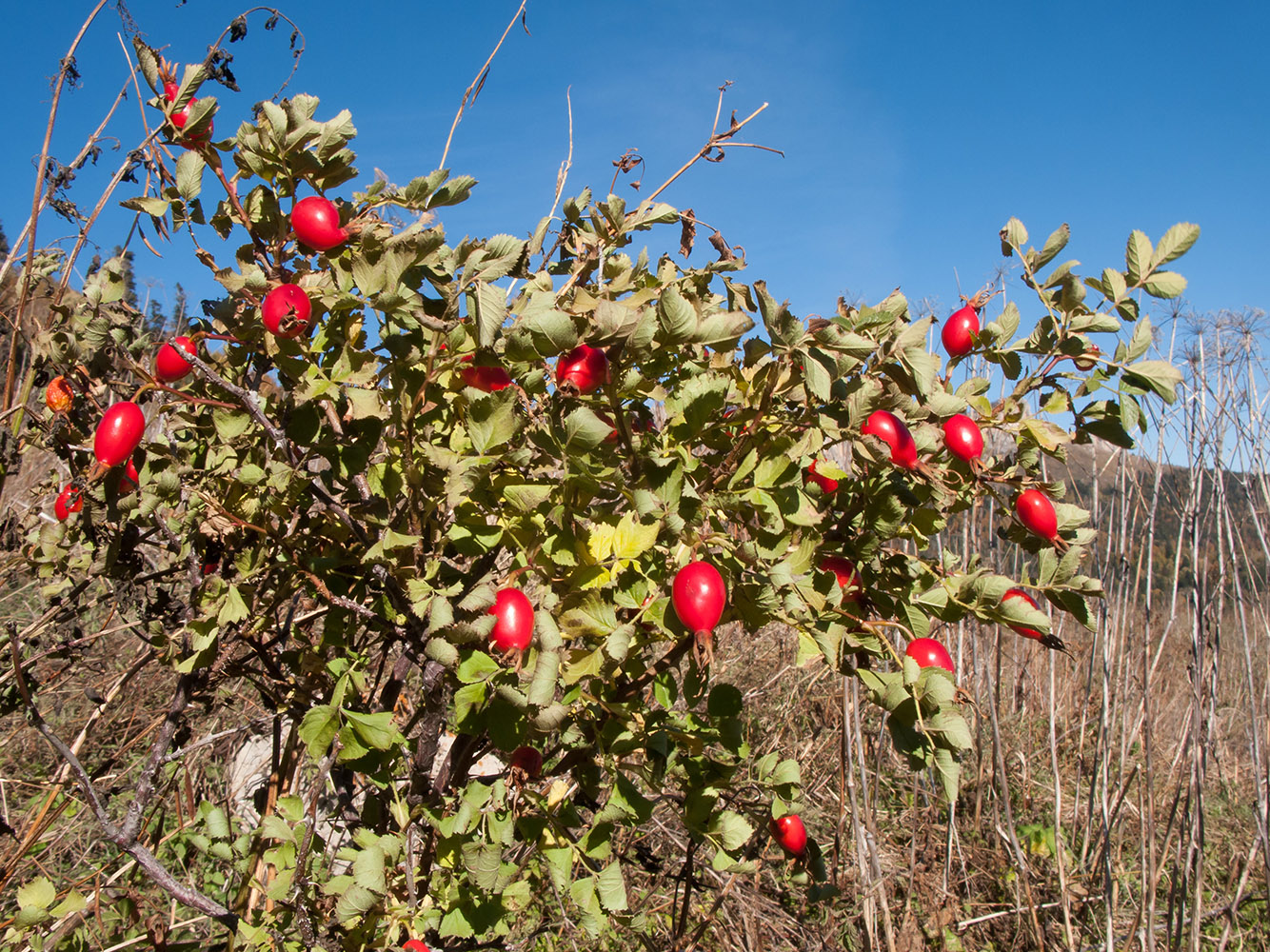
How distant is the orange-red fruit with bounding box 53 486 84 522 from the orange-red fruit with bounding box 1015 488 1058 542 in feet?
3.93

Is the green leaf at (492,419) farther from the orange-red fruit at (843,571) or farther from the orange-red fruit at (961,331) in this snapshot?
the orange-red fruit at (961,331)

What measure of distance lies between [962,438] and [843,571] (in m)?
0.22

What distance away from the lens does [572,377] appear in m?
0.81

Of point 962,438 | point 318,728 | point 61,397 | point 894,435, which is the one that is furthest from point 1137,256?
point 61,397

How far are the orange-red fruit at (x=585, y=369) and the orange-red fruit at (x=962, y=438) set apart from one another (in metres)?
0.40

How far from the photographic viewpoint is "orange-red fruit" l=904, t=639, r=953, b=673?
894mm

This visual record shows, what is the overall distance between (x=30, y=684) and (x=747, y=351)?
1758mm

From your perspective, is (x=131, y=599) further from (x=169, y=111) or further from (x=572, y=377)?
(x=572, y=377)

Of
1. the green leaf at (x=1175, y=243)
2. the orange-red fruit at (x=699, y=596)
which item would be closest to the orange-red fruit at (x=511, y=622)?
the orange-red fruit at (x=699, y=596)

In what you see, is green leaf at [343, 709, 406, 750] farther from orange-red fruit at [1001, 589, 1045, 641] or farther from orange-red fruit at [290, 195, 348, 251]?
orange-red fruit at [1001, 589, 1045, 641]

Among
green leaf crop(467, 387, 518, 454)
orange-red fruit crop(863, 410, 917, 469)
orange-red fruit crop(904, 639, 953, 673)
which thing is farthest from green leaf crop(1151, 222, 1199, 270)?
green leaf crop(467, 387, 518, 454)

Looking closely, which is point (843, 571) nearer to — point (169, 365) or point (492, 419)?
point (492, 419)

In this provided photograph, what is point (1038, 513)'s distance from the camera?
91 centimetres

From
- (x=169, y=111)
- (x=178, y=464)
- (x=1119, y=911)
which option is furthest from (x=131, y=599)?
(x=1119, y=911)
